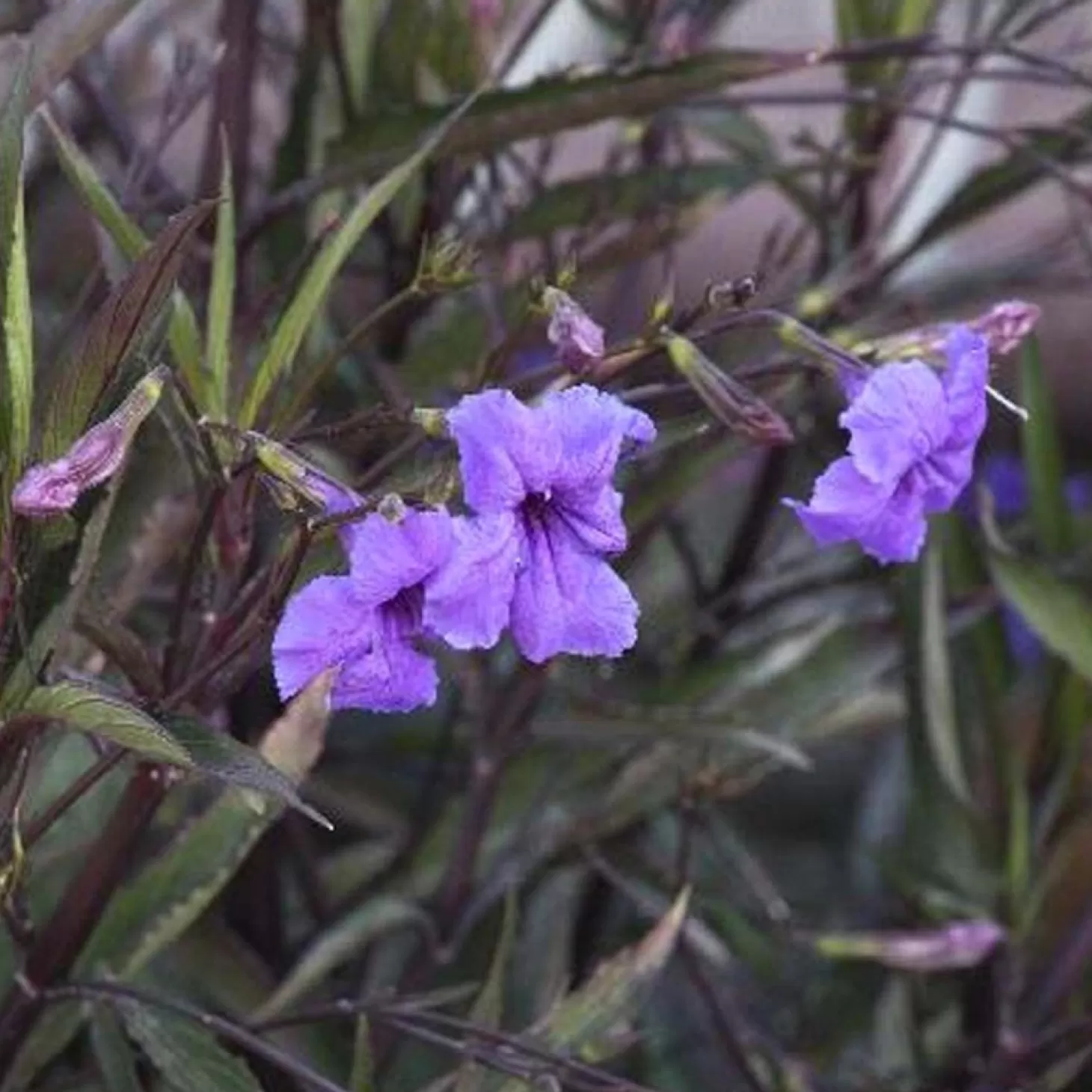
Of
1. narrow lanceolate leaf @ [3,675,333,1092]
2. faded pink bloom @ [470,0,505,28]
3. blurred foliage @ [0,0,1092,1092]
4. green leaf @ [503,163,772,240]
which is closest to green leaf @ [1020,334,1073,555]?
blurred foliage @ [0,0,1092,1092]

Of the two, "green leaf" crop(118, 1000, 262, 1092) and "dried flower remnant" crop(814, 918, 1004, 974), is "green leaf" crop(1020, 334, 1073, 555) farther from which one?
"green leaf" crop(118, 1000, 262, 1092)

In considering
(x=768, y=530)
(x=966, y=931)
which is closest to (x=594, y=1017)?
(x=966, y=931)

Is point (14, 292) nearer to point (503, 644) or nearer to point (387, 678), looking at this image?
point (387, 678)

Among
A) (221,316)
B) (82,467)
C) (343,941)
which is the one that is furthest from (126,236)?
(343,941)

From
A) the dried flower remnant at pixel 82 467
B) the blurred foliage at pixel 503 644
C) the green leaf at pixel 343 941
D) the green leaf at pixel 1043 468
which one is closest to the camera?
the dried flower remnant at pixel 82 467

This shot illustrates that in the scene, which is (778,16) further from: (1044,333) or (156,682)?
(156,682)

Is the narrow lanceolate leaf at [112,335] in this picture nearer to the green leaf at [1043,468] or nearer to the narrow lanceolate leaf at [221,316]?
the narrow lanceolate leaf at [221,316]

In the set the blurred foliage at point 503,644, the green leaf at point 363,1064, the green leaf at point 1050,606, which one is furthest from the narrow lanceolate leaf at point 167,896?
the green leaf at point 1050,606
